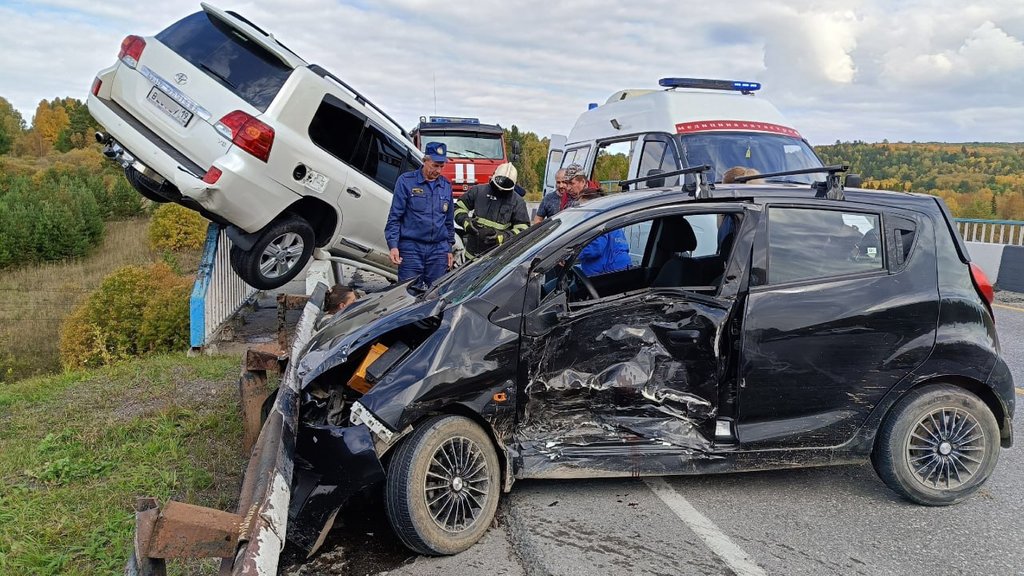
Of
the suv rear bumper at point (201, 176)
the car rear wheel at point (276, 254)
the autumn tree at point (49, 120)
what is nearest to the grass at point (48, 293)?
the car rear wheel at point (276, 254)

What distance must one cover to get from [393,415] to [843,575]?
2.08m

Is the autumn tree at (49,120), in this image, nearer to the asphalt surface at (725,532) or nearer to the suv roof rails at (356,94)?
the suv roof rails at (356,94)

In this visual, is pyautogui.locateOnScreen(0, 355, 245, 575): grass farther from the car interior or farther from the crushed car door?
the car interior

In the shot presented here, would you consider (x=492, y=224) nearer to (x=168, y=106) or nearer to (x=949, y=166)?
(x=168, y=106)

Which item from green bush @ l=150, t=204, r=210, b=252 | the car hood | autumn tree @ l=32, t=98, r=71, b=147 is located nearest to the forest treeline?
green bush @ l=150, t=204, r=210, b=252

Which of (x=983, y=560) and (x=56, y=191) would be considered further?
(x=56, y=191)

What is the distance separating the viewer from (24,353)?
12.0 m

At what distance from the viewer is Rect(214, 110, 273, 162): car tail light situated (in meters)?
6.22

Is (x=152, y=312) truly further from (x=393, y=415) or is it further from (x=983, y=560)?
(x=983, y=560)

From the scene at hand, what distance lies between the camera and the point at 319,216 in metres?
7.45

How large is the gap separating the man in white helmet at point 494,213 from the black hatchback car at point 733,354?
2.67 m

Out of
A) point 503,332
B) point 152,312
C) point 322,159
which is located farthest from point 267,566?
point 152,312

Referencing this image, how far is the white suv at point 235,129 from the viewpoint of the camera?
628 cm

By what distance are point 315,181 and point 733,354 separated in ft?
15.8
